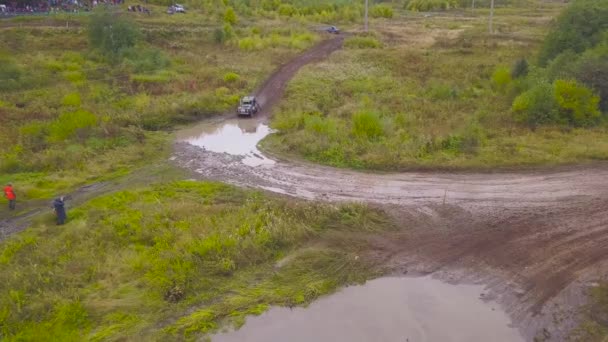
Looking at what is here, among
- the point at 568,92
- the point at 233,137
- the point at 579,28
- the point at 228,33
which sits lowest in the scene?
the point at 233,137

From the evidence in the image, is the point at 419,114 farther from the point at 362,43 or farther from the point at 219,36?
the point at 219,36

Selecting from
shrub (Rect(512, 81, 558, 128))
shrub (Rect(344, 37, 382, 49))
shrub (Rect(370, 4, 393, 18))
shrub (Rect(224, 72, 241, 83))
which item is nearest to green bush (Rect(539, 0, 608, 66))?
shrub (Rect(512, 81, 558, 128))

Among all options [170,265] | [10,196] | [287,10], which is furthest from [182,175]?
[287,10]

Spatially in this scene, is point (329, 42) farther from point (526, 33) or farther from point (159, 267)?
point (159, 267)

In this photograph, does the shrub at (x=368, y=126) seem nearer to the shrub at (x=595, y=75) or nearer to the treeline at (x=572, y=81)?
the treeline at (x=572, y=81)

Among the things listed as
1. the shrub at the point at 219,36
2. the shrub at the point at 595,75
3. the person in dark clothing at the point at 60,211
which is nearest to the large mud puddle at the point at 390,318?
the person in dark clothing at the point at 60,211
